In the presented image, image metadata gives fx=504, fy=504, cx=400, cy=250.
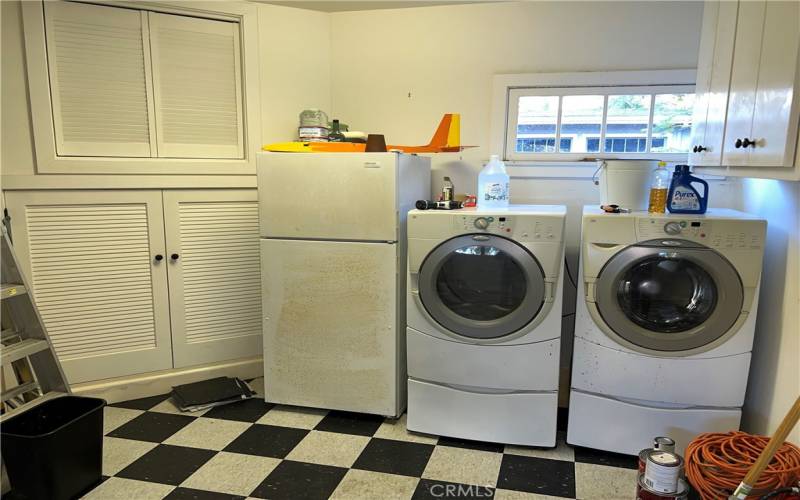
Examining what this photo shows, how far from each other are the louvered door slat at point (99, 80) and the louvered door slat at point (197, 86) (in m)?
0.07

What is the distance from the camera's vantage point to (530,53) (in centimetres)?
269

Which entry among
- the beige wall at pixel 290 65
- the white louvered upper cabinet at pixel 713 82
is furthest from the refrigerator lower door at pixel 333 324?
the white louvered upper cabinet at pixel 713 82

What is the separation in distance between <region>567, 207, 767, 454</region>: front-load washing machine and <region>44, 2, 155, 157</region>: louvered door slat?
2.19m

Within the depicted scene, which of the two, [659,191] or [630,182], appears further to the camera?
[630,182]

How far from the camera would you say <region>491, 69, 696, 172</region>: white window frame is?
2510 mm

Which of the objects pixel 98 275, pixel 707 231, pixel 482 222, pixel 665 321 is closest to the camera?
pixel 707 231

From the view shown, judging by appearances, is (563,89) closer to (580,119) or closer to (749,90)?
(580,119)

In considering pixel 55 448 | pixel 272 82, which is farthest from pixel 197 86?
pixel 55 448

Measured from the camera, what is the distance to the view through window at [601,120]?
8.41 ft

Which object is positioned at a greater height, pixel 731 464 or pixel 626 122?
pixel 626 122

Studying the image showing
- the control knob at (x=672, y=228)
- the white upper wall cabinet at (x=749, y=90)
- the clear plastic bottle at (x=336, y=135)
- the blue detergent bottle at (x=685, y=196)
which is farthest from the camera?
the clear plastic bottle at (x=336, y=135)

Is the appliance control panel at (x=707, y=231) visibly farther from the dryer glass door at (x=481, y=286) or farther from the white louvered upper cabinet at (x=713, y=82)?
the dryer glass door at (x=481, y=286)

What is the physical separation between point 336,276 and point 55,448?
1224 mm

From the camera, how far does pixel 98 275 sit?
8.32ft
